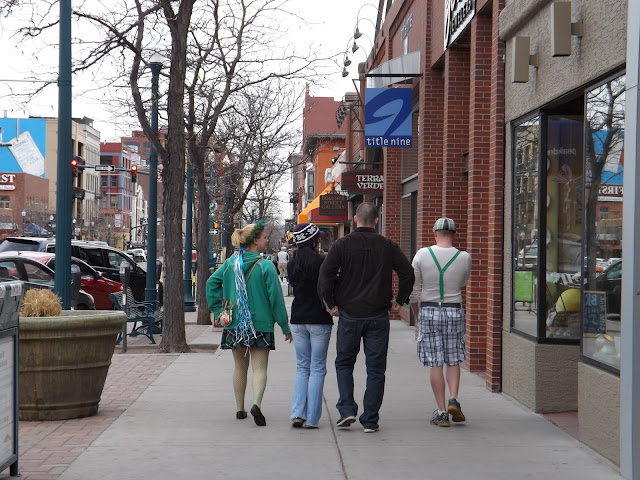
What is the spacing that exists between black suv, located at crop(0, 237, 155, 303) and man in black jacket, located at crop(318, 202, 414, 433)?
15.6 meters


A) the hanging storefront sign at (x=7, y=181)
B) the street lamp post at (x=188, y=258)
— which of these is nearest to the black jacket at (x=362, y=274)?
the street lamp post at (x=188, y=258)

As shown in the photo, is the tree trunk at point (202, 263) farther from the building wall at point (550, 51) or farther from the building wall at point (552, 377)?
the building wall at point (552, 377)

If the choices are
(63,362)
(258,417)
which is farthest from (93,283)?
(258,417)

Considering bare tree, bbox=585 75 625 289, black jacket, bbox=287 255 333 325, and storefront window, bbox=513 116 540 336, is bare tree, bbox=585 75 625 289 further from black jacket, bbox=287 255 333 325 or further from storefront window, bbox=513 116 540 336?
black jacket, bbox=287 255 333 325

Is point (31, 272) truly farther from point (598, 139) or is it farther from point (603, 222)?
point (603, 222)

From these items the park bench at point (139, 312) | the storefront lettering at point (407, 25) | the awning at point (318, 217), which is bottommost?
the park bench at point (139, 312)

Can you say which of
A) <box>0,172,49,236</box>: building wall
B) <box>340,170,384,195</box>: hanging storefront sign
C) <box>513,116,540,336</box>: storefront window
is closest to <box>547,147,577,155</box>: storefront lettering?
<box>513,116,540,336</box>: storefront window

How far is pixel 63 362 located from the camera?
804 centimetres

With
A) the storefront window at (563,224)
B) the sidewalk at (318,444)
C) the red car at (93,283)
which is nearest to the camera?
the sidewalk at (318,444)

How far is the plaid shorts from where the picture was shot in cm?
802

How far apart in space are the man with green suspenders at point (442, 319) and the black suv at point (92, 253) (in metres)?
15.5

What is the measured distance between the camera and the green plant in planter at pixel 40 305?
8156mm

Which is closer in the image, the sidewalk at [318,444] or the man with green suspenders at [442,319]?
the sidewalk at [318,444]

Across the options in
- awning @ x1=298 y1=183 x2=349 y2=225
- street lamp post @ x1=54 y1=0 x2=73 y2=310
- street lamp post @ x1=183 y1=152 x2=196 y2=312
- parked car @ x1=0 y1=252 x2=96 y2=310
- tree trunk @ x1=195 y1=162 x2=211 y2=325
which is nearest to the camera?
street lamp post @ x1=54 y1=0 x2=73 y2=310
